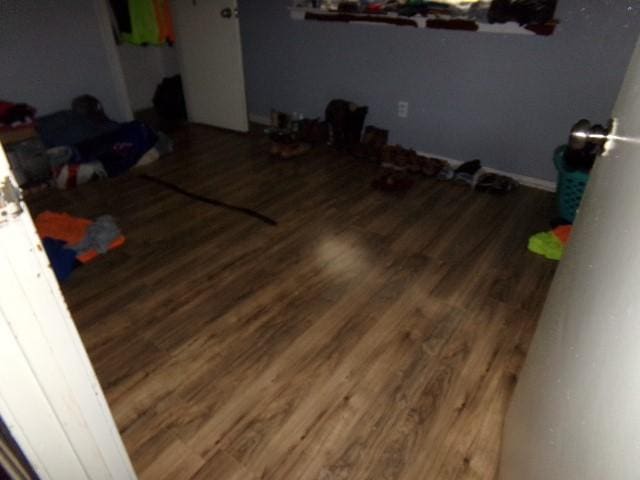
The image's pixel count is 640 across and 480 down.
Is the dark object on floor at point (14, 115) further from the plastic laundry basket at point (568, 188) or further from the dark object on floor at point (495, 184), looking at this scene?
the plastic laundry basket at point (568, 188)

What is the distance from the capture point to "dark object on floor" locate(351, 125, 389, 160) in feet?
10.4

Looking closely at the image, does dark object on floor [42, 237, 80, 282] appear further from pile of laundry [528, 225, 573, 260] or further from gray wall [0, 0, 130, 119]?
pile of laundry [528, 225, 573, 260]

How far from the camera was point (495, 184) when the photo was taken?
2.71 meters

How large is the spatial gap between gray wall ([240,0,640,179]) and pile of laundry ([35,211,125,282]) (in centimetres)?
204

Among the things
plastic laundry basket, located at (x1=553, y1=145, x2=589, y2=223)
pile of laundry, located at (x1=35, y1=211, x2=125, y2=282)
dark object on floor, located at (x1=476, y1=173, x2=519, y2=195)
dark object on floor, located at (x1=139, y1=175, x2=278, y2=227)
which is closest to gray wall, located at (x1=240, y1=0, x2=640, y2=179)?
dark object on floor, located at (x1=476, y1=173, x2=519, y2=195)

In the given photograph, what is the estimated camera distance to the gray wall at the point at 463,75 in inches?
90.4

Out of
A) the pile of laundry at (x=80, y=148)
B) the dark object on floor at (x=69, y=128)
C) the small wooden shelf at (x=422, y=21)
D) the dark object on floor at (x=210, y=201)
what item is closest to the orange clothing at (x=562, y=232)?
the small wooden shelf at (x=422, y=21)

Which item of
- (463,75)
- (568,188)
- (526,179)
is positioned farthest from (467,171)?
(568,188)

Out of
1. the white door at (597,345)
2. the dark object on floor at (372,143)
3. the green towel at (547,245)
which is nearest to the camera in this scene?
the white door at (597,345)

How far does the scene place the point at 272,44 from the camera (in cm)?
359

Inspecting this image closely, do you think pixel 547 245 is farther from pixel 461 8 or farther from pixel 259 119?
pixel 259 119

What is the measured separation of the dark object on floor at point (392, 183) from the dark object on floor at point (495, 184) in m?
0.45

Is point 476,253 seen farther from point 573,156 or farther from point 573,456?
point 573,456

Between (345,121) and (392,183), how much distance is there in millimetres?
777
